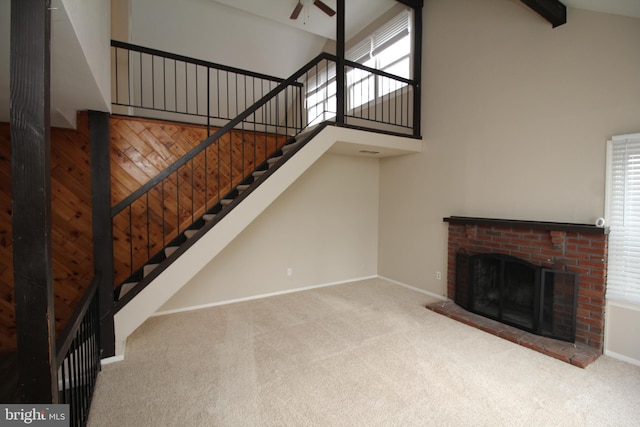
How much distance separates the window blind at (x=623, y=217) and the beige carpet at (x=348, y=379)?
70 cm

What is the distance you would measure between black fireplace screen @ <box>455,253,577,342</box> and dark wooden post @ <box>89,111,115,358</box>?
3.92 meters

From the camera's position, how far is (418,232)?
4691 mm

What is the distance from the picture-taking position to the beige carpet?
200 cm

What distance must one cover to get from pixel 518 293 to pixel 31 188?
4.17m

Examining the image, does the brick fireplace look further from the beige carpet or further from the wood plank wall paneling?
the wood plank wall paneling

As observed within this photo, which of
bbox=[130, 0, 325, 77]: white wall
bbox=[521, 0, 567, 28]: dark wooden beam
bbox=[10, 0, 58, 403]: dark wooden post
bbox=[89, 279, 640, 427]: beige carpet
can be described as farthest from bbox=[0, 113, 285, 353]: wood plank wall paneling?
bbox=[521, 0, 567, 28]: dark wooden beam

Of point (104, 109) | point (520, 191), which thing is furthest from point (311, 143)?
point (520, 191)

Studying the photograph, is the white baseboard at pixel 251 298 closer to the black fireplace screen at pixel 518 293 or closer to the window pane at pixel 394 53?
the black fireplace screen at pixel 518 293

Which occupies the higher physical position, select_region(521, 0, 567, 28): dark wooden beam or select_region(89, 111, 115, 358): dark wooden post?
select_region(521, 0, 567, 28): dark wooden beam

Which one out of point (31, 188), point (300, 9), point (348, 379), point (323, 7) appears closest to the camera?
point (31, 188)

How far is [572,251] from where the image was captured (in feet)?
9.63

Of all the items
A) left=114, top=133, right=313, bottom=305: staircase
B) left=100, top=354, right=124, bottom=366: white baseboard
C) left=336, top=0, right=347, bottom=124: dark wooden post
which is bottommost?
left=100, top=354, right=124, bottom=366: white baseboard

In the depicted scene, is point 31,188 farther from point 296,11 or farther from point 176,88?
point 176,88

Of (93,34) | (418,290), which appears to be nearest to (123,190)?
(93,34)
